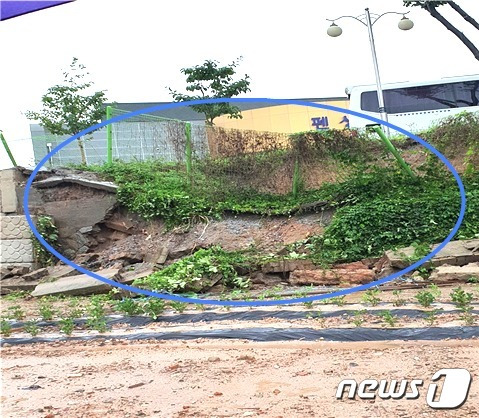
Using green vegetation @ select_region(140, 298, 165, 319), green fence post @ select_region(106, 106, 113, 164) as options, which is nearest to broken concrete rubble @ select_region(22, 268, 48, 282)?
green fence post @ select_region(106, 106, 113, 164)

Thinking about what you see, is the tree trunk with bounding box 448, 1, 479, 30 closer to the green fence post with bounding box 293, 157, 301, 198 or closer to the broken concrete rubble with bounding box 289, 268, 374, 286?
the green fence post with bounding box 293, 157, 301, 198

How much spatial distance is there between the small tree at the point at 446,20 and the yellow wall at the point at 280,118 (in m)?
3.22

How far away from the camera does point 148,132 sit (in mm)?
12648

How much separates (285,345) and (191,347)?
2.55 ft

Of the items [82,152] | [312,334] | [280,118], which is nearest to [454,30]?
[280,118]

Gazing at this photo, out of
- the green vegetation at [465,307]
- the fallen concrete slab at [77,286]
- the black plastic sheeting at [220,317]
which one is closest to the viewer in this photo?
the green vegetation at [465,307]

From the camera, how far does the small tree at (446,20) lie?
14047mm

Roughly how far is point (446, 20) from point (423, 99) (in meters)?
2.64

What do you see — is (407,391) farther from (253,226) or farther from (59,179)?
(59,179)

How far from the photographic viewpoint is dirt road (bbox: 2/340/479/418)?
320 cm

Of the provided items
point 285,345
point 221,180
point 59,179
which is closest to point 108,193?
point 59,179

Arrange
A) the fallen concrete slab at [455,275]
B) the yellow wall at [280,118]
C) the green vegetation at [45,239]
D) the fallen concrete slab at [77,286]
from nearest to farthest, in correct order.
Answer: the fallen concrete slab at [455,275] → the fallen concrete slab at [77,286] → the green vegetation at [45,239] → the yellow wall at [280,118]

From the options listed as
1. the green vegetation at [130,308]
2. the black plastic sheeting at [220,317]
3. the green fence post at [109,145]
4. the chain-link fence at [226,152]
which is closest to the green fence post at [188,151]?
the chain-link fence at [226,152]

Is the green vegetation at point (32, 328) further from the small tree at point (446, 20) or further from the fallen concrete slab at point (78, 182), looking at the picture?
the small tree at point (446, 20)
